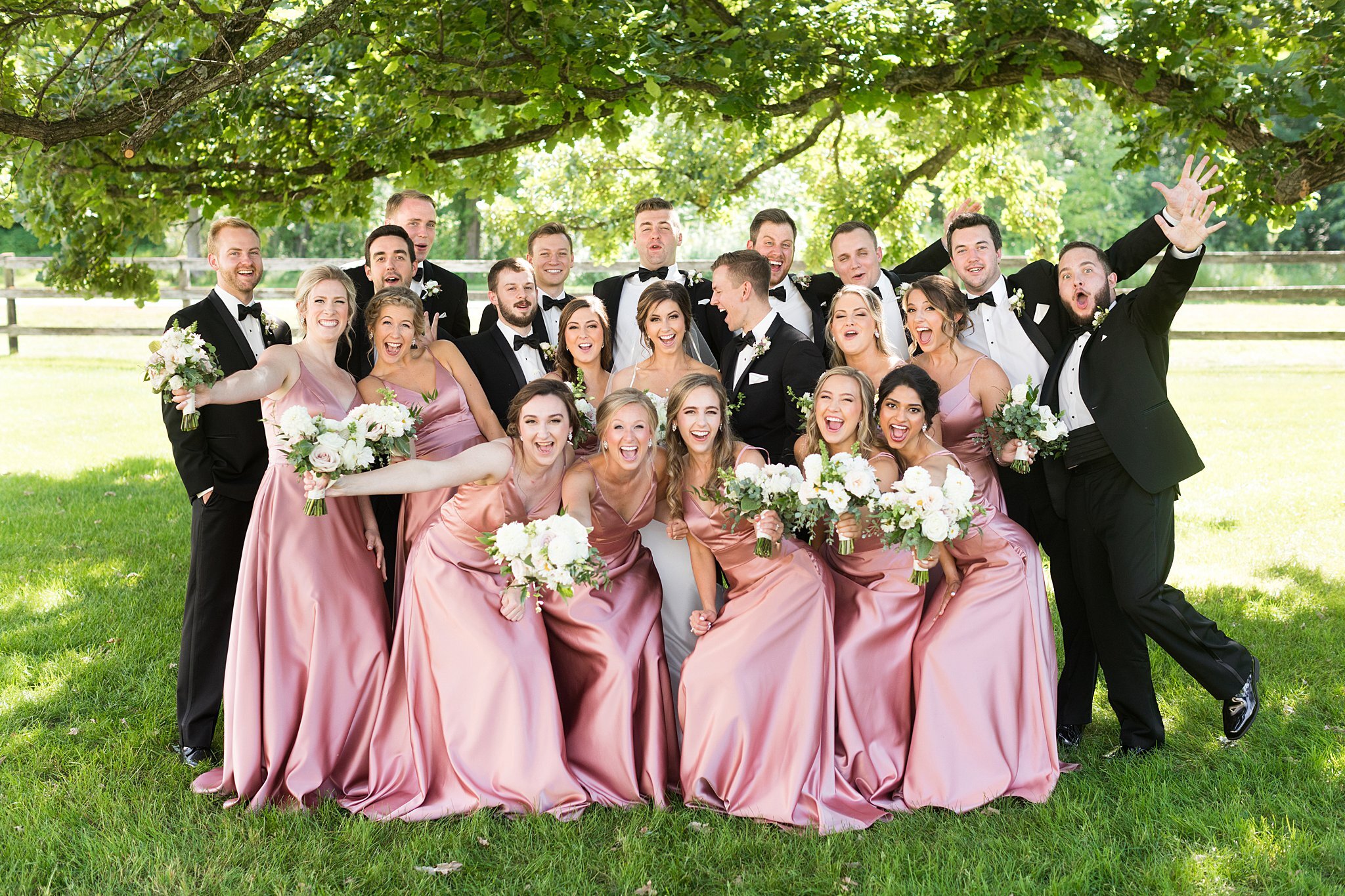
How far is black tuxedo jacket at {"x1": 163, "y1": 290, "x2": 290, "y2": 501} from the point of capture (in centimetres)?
568

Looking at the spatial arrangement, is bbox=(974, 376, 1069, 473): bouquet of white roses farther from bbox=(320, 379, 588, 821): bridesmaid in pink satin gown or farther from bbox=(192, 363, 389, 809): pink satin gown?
bbox=(192, 363, 389, 809): pink satin gown

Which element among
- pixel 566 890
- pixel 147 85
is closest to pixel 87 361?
pixel 147 85

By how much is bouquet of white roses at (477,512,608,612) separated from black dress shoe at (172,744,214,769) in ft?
6.70

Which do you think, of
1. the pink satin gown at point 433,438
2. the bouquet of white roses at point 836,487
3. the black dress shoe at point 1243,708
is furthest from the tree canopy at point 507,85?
the bouquet of white roses at point 836,487

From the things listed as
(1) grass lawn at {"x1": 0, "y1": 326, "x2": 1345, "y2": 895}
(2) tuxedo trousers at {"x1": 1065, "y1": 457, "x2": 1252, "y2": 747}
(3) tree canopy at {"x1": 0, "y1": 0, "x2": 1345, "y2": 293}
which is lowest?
(1) grass lawn at {"x1": 0, "y1": 326, "x2": 1345, "y2": 895}

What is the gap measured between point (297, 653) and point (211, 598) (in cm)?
73

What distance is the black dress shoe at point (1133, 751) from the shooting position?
5531 mm

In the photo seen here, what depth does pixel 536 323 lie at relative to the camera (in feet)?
21.9

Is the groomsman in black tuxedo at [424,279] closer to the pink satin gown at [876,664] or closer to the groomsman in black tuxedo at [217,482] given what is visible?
the groomsman in black tuxedo at [217,482]

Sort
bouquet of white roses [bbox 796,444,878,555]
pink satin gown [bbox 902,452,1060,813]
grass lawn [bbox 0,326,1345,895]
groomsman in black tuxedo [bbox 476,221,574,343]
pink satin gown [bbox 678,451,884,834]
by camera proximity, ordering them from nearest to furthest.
→ grass lawn [bbox 0,326,1345,895] < bouquet of white roses [bbox 796,444,878,555] < pink satin gown [bbox 678,451,884,834] < pink satin gown [bbox 902,452,1060,813] < groomsman in black tuxedo [bbox 476,221,574,343]

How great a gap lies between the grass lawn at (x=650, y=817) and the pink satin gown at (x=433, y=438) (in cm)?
155

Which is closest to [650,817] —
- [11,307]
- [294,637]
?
[294,637]

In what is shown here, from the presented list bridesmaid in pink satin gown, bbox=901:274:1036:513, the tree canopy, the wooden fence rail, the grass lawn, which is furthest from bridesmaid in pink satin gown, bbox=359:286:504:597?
the wooden fence rail

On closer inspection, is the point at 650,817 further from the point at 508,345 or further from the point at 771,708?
the point at 508,345
